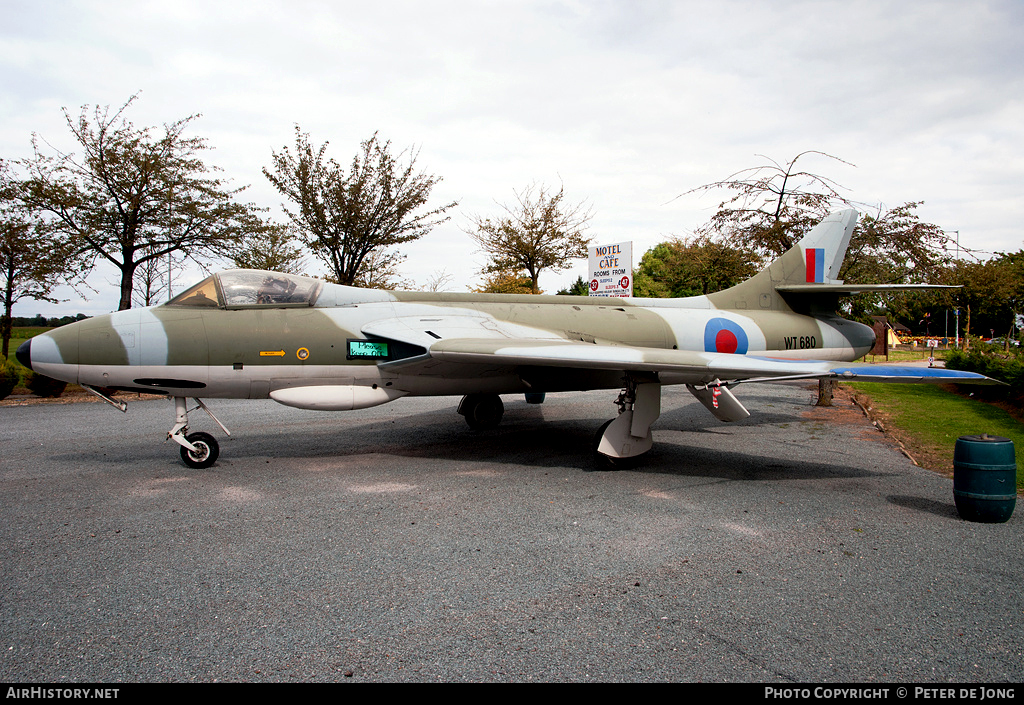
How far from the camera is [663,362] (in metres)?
5.95

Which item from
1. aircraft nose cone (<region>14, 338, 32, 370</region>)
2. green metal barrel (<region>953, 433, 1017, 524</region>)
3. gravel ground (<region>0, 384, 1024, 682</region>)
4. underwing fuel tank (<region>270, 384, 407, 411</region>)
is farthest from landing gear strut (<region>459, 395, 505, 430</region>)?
green metal barrel (<region>953, 433, 1017, 524</region>)

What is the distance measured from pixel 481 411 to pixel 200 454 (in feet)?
15.3

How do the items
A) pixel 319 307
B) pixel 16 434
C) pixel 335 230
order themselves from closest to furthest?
pixel 319 307, pixel 16 434, pixel 335 230

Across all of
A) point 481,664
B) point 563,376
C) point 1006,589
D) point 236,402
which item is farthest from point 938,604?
point 236,402

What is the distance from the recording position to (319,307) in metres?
7.39

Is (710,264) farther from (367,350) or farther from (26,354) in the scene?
(26,354)

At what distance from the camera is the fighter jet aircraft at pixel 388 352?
20.7ft

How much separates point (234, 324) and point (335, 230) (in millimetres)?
12413

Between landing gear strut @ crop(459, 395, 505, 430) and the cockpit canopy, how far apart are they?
369 cm

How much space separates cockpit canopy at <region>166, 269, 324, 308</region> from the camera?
702cm

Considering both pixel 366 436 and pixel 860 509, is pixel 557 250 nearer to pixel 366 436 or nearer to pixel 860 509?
pixel 366 436

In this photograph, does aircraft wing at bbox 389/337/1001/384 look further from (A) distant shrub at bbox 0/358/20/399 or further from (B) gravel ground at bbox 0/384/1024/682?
(A) distant shrub at bbox 0/358/20/399

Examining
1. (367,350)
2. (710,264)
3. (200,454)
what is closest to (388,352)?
(367,350)

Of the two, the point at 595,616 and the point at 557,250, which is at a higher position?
the point at 557,250
